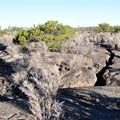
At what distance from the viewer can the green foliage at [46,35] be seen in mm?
16703

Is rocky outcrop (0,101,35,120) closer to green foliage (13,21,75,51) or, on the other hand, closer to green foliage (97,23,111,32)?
green foliage (13,21,75,51)

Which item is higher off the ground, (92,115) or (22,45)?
(22,45)

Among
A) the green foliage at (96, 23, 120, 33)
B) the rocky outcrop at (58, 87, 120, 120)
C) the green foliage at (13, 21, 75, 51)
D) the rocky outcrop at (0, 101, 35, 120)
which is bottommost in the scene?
the rocky outcrop at (0, 101, 35, 120)

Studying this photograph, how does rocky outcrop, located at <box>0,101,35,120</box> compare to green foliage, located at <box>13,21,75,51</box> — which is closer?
rocky outcrop, located at <box>0,101,35,120</box>

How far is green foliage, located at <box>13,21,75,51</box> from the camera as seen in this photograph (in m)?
16.7

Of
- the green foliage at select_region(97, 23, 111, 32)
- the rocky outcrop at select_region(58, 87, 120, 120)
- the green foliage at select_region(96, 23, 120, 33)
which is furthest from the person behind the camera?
the green foliage at select_region(97, 23, 111, 32)

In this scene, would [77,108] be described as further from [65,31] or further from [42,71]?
[65,31]

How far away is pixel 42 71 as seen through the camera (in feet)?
32.8

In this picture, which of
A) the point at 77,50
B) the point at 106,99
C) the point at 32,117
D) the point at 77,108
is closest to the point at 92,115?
the point at 77,108

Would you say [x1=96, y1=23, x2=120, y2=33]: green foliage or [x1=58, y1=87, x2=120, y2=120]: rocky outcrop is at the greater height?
[x1=96, y1=23, x2=120, y2=33]: green foliage

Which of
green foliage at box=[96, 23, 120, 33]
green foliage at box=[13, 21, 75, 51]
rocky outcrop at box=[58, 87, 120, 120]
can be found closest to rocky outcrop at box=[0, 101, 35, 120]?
rocky outcrop at box=[58, 87, 120, 120]

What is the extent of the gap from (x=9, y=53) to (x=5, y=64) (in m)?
3.00

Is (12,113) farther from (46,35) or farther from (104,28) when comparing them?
(104,28)

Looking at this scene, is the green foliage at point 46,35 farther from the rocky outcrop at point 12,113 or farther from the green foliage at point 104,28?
the green foliage at point 104,28
